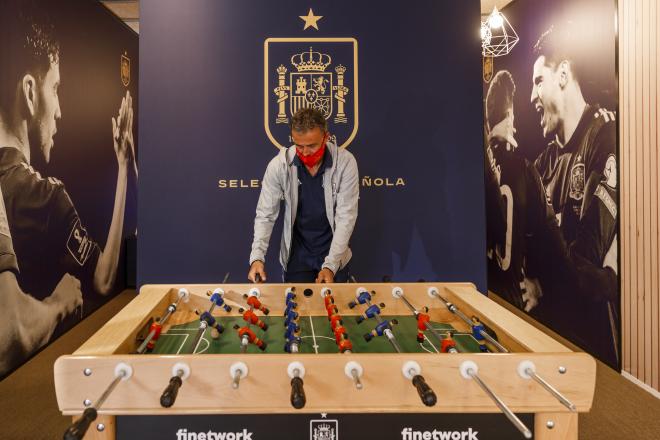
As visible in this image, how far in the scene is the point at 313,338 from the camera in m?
1.80

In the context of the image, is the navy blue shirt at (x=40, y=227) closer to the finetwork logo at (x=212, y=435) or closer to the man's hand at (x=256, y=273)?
the man's hand at (x=256, y=273)

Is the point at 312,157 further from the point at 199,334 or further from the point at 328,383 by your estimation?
the point at 328,383

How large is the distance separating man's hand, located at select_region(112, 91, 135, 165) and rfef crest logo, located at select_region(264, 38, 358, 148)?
296 centimetres

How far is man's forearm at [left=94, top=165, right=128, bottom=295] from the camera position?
532cm

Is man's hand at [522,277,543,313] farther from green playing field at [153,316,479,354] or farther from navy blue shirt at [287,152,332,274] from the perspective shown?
green playing field at [153,316,479,354]

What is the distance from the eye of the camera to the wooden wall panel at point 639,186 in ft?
10.1

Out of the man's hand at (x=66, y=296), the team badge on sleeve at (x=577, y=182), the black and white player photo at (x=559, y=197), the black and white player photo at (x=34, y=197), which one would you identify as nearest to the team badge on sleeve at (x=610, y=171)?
the black and white player photo at (x=559, y=197)

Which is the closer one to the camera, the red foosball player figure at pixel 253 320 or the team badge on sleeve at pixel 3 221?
the red foosball player figure at pixel 253 320

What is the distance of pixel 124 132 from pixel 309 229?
3872 millimetres

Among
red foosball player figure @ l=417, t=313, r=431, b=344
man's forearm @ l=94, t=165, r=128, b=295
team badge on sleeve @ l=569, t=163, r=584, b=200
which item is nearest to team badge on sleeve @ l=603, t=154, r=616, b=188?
team badge on sleeve @ l=569, t=163, r=584, b=200

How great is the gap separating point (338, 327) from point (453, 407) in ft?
1.77

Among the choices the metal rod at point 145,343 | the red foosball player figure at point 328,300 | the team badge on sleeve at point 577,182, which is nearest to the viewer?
the metal rod at point 145,343

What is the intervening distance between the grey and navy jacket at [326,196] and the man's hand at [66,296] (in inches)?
94.9

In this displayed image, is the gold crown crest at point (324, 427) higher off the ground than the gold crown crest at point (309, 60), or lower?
lower
